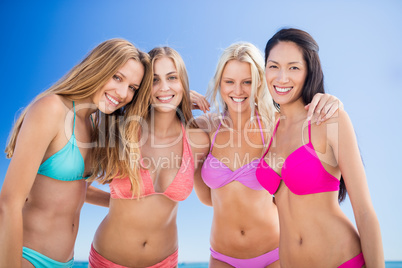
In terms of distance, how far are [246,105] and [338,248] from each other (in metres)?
1.69

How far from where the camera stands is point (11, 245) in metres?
2.13

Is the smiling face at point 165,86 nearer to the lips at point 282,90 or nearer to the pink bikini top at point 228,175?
the pink bikini top at point 228,175

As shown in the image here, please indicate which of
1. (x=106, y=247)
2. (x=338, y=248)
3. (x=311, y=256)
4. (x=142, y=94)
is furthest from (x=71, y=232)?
(x=338, y=248)

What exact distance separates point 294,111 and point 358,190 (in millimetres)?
892

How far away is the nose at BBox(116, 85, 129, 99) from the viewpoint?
294 centimetres

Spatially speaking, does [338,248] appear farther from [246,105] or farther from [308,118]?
[246,105]

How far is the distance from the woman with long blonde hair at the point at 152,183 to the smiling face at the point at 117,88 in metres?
0.29

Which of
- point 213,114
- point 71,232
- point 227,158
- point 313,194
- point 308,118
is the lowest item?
point 71,232

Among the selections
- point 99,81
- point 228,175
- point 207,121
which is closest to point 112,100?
point 99,81

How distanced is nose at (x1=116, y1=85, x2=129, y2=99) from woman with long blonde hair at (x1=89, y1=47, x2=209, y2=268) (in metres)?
0.34

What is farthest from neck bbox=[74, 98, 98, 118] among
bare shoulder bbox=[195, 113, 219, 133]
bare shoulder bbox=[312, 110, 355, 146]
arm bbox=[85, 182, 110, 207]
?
bare shoulder bbox=[312, 110, 355, 146]

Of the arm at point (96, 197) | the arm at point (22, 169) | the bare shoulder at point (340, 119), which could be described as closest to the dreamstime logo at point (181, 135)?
the arm at point (22, 169)

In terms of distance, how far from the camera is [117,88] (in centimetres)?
293

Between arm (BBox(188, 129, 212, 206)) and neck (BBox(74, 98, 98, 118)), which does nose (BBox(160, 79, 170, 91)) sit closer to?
arm (BBox(188, 129, 212, 206))
